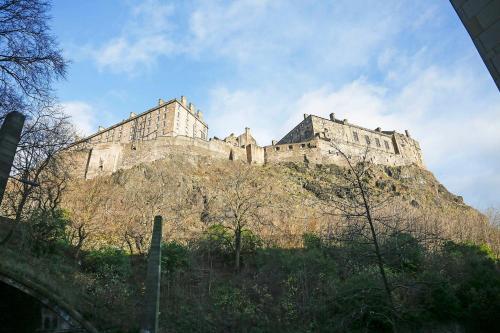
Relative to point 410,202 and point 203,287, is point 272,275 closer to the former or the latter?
point 203,287

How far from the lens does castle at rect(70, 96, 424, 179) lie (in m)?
38.6

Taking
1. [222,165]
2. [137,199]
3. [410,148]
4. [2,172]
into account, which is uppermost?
[410,148]

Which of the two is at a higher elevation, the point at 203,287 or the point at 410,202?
the point at 410,202

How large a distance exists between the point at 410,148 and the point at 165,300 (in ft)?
190

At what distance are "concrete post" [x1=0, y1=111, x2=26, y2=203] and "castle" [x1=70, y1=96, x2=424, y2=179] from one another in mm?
32484

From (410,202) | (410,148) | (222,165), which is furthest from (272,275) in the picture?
(410,148)

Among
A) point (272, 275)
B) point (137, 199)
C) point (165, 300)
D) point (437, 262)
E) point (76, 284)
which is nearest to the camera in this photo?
point (76, 284)

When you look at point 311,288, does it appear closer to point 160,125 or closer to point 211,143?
point 211,143

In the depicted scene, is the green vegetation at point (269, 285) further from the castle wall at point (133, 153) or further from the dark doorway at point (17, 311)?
the castle wall at point (133, 153)

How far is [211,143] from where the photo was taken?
42.9 metres

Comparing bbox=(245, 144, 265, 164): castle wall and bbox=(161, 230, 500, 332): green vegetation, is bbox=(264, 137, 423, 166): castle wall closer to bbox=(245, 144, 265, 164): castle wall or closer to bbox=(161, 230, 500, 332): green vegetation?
bbox=(245, 144, 265, 164): castle wall

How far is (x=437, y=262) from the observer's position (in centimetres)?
1667

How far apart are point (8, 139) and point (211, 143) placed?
3659 cm

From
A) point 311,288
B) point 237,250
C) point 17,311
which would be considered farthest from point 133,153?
point 17,311
